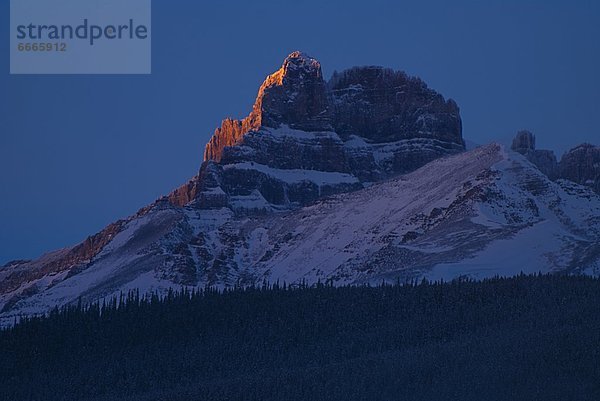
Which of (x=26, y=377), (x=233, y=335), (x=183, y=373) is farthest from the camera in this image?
(x=233, y=335)

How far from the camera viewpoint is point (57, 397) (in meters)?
89.1

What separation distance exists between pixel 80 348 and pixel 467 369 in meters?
49.8

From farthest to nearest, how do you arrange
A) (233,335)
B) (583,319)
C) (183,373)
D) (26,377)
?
(233,335) → (26,377) → (183,373) → (583,319)

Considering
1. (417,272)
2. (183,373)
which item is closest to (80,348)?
(183,373)

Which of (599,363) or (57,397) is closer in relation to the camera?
(599,363)

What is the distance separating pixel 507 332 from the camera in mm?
87500

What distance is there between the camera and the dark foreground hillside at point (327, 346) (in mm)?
69356

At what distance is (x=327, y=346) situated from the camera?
326ft

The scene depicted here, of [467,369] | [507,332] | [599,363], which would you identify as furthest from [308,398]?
[507,332]

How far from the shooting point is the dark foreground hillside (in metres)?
69.4

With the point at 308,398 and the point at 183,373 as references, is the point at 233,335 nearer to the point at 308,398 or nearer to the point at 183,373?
the point at 183,373

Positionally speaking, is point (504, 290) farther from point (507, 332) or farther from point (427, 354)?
point (427, 354)

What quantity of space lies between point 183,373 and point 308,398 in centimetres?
2783

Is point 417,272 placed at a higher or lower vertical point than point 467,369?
higher
